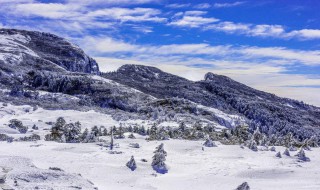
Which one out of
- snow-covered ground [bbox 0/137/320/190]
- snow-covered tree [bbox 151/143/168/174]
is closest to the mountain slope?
snow-covered ground [bbox 0/137/320/190]

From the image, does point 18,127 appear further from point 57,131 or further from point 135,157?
point 135,157

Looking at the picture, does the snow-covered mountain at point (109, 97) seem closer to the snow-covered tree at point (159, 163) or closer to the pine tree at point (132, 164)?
the snow-covered tree at point (159, 163)

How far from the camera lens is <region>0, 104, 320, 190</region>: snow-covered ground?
29.7 metres

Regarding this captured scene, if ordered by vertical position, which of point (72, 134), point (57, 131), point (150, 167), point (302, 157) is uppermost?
point (57, 131)

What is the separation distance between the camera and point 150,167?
37062 millimetres

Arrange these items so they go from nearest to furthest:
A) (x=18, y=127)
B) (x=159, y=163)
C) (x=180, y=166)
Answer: (x=159, y=163), (x=180, y=166), (x=18, y=127)

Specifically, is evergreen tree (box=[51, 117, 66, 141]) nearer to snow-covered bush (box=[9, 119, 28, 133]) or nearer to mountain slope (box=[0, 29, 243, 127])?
snow-covered bush (box=[9, 119, 28, 133])

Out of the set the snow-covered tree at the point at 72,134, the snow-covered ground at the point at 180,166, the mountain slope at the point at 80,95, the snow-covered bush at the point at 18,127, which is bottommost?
the snow-covered ground at the point at 180,166

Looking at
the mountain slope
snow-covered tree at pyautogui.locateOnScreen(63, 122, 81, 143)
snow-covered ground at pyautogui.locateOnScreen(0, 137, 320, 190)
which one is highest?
the mountain slope

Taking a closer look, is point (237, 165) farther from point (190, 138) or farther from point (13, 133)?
point (13, 133)

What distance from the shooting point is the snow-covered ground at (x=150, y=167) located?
2969cm

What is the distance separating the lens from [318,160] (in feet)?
135

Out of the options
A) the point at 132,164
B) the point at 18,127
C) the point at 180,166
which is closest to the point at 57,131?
the point at 18,127

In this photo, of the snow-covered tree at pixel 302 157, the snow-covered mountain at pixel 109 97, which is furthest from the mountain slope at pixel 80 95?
the snow-covered tree at pixel 302 157
